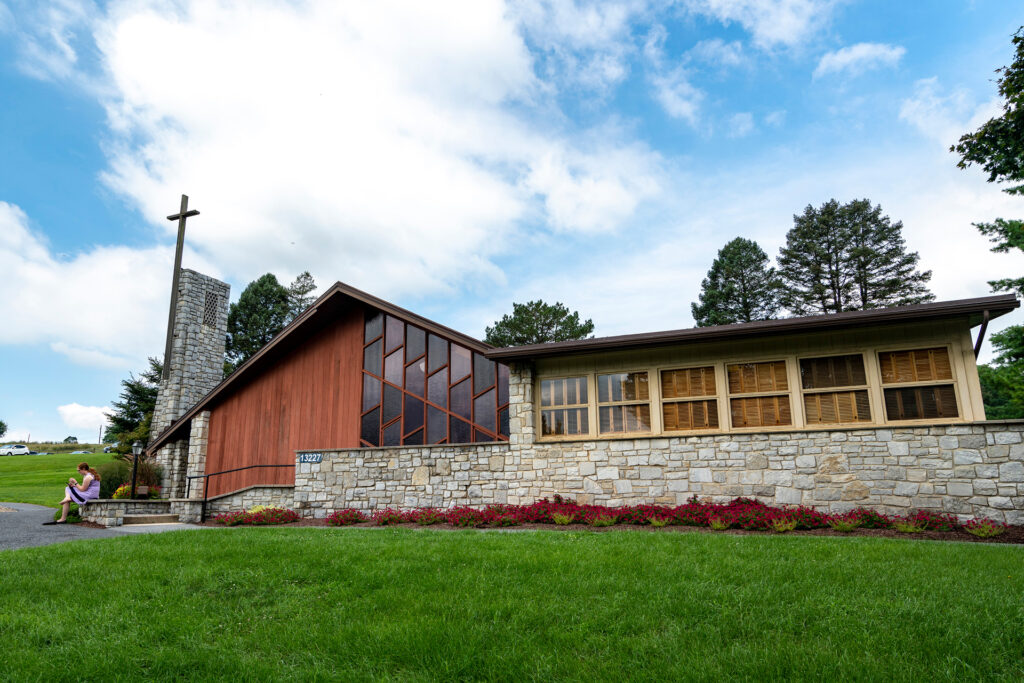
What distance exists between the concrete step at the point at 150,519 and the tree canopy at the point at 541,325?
18256 millimetres

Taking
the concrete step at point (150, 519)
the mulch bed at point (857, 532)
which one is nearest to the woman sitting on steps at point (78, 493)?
the concrete step at point (150, 519)

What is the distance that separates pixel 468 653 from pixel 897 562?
14.5ft

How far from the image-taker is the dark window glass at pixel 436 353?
14125 mm

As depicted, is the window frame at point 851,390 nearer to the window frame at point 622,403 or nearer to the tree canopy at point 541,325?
the window frame at point 622,403

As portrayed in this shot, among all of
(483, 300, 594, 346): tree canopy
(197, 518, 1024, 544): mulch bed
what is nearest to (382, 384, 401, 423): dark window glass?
(197, 518, 1024, 544): mulch bed

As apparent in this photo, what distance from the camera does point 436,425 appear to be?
1379cm

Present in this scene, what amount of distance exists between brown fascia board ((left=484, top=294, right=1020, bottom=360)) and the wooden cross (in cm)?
1515

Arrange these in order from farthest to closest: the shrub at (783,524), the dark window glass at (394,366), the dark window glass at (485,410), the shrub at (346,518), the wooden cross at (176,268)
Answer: the wooden cross at (176,268)
the dark window glass at (394,366)
the dark window glass at (485,410)
the shrub at (346,518)
the shrub at (783,524)

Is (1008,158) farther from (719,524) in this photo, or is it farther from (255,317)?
(255,317)

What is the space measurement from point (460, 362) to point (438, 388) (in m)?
0.81

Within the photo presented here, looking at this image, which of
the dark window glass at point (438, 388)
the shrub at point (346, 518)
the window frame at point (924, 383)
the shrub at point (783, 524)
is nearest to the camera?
the shrub at point (783, 524)

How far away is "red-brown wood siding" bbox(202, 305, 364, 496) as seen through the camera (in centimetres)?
1505

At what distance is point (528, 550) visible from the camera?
6.39 meters

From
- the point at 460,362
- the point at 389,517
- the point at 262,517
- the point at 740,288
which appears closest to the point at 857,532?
the point at 389,517
